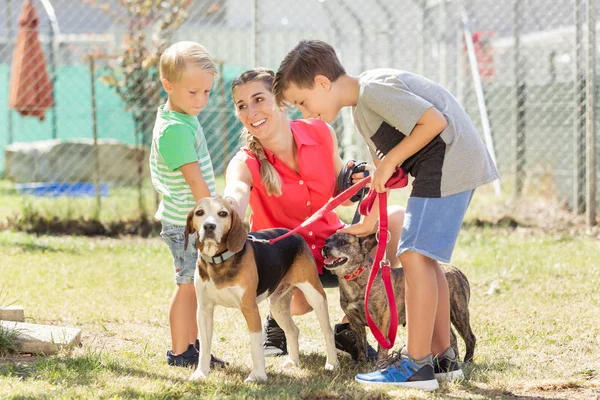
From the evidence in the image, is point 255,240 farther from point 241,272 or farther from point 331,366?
point 331,366

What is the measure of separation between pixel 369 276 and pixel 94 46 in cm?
1144

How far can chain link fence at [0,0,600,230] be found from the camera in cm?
1012

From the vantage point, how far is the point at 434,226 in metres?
4.11

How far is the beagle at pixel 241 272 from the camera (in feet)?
13.7

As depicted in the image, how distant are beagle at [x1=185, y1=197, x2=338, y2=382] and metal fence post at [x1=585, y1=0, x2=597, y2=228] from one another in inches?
223

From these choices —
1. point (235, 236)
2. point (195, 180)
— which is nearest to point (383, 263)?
point (235, 236)

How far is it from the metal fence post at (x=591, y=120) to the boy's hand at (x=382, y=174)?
5.98 m

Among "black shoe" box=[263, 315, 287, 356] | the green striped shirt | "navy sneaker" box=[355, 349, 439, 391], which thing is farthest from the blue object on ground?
"navy sneaker" box=[355, 349, 439, 391]

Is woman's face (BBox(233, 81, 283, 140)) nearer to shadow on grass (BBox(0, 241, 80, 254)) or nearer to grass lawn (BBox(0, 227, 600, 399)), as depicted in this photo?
grass lawn (BBox(0, 227, 600, 399))

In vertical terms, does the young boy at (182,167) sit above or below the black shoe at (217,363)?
above

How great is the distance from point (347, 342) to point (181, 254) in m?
1.14

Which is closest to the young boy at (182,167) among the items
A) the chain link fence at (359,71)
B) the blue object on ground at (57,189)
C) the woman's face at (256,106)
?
the woman's face at (256,106)

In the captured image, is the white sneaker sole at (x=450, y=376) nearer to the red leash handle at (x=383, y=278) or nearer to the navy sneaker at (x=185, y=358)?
→ the red leash handle at (x=383, y=278)

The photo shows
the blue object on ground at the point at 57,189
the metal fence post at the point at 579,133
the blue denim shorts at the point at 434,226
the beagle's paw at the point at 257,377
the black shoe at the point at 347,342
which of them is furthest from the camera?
the blue object on ground at the point at 57,189
